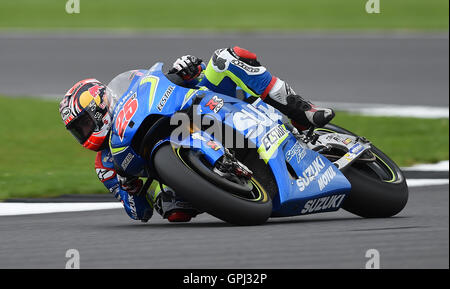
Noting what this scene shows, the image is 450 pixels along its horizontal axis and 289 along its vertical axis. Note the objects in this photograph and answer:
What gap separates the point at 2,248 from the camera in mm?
6031

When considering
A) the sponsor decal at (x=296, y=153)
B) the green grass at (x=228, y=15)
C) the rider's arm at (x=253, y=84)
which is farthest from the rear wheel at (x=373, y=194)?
the green grass at (x=228, y=15)

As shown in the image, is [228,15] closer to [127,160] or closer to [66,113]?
[66,113]

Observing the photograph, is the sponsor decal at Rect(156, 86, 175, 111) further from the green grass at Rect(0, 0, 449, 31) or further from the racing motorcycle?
the green grass at Rect(0, 0, 449, 31)

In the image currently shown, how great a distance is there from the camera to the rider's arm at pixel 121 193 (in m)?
7.01

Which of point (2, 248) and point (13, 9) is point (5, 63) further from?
point (2, 248)

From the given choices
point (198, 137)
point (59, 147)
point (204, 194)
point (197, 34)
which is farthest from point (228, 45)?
point (204, 194)

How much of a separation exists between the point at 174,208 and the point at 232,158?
86 cm

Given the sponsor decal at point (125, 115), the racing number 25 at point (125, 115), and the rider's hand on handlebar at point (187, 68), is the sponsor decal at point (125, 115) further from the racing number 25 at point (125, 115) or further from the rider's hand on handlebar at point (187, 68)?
the rider's hand on handlebar at point (187, 68)

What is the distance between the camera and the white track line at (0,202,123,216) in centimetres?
787

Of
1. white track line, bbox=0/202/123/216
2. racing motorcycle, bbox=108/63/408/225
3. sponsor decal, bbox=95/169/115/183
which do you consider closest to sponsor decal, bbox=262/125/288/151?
racing motorcycle, bbox=108/63/408/225

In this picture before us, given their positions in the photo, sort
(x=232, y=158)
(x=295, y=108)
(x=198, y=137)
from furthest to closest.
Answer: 1. (x=295, y=108)
2. (x=198, y=137)
3. (x=232, y=158)

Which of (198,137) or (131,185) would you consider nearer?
(198,137)

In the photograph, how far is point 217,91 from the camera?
22.5 ft

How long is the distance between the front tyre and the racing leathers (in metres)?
0.71
